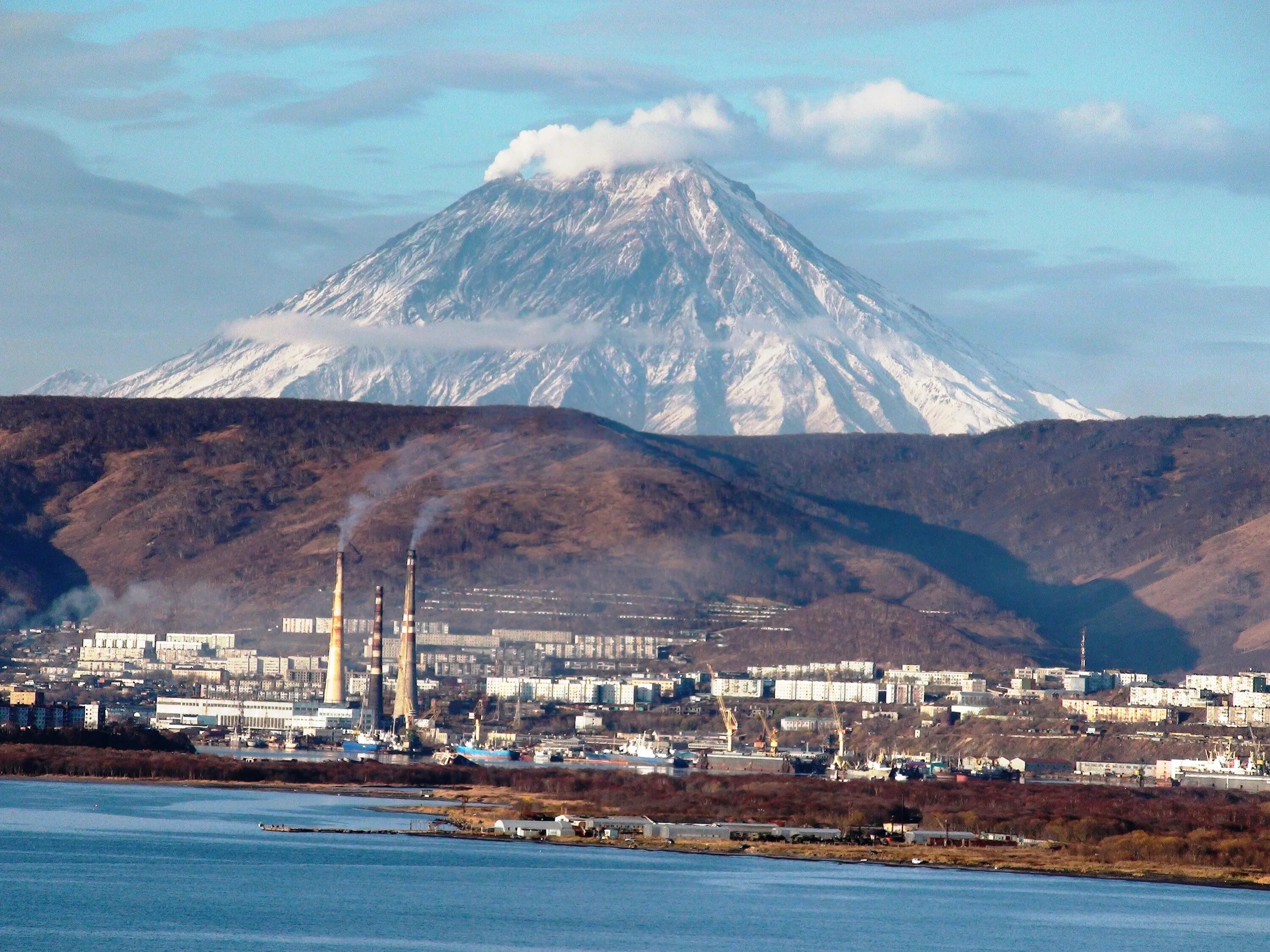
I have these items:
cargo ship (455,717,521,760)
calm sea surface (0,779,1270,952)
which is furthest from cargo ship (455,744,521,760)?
calm sea surface (0,779,1270,952)

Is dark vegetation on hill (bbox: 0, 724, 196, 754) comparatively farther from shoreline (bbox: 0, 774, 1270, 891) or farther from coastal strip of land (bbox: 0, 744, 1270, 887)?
shoreline (bbox: 0, 774, 1270, 891)

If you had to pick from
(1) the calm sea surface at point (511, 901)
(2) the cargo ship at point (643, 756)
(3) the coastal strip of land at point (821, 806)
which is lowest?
(1) the calm sea surface at point (511, 901)

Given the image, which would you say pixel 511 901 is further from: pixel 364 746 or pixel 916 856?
pixel 364 746

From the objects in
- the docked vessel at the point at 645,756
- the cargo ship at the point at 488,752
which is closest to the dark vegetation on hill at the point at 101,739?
the cargo ship at the point at 488,752

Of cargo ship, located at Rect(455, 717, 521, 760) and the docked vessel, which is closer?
the docked vessel

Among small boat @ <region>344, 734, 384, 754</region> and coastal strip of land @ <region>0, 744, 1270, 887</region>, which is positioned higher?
small boat @ <region>344, 734, 384, 754</region>

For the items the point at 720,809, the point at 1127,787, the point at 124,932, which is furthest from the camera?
the point at 1127,787

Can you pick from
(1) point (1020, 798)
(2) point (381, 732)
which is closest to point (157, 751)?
(2) point (381, 732)

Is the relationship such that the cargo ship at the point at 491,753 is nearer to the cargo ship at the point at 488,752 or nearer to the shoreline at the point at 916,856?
the cargo ship at the point at 488,752

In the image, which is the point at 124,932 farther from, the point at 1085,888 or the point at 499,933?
the point at 1085,888
